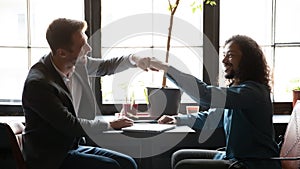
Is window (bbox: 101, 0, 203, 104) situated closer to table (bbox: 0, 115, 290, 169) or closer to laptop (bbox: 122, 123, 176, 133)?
table (bbox: 0, 115, 290, 169)

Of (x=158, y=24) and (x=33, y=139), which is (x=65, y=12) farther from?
(x=33, y=139)

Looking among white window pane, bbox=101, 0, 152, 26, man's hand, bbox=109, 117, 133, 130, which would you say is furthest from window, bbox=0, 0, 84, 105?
man's hand, bbox=109, 117, 133, 130

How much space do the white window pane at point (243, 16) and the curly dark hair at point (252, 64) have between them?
1.02m

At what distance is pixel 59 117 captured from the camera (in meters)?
2.03

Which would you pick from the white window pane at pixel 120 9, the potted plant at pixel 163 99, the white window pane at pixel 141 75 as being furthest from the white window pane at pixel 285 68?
the white window pane at pixel 120 9

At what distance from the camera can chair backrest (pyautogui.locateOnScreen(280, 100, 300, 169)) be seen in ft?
7.99

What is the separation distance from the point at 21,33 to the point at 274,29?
2.02 m

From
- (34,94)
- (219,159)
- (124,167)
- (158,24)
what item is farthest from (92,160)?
(158,24)

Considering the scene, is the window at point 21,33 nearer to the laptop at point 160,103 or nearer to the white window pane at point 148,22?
the white window pane at point 148,22

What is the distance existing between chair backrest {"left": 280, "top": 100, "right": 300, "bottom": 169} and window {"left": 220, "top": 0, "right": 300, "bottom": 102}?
752 mm

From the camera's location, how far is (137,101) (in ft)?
10.7

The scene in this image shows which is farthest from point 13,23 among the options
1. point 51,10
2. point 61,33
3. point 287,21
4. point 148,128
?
point 287,21

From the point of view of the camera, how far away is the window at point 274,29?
3.26 m

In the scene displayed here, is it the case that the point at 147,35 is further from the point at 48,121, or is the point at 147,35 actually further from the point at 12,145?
the point at 12,145
